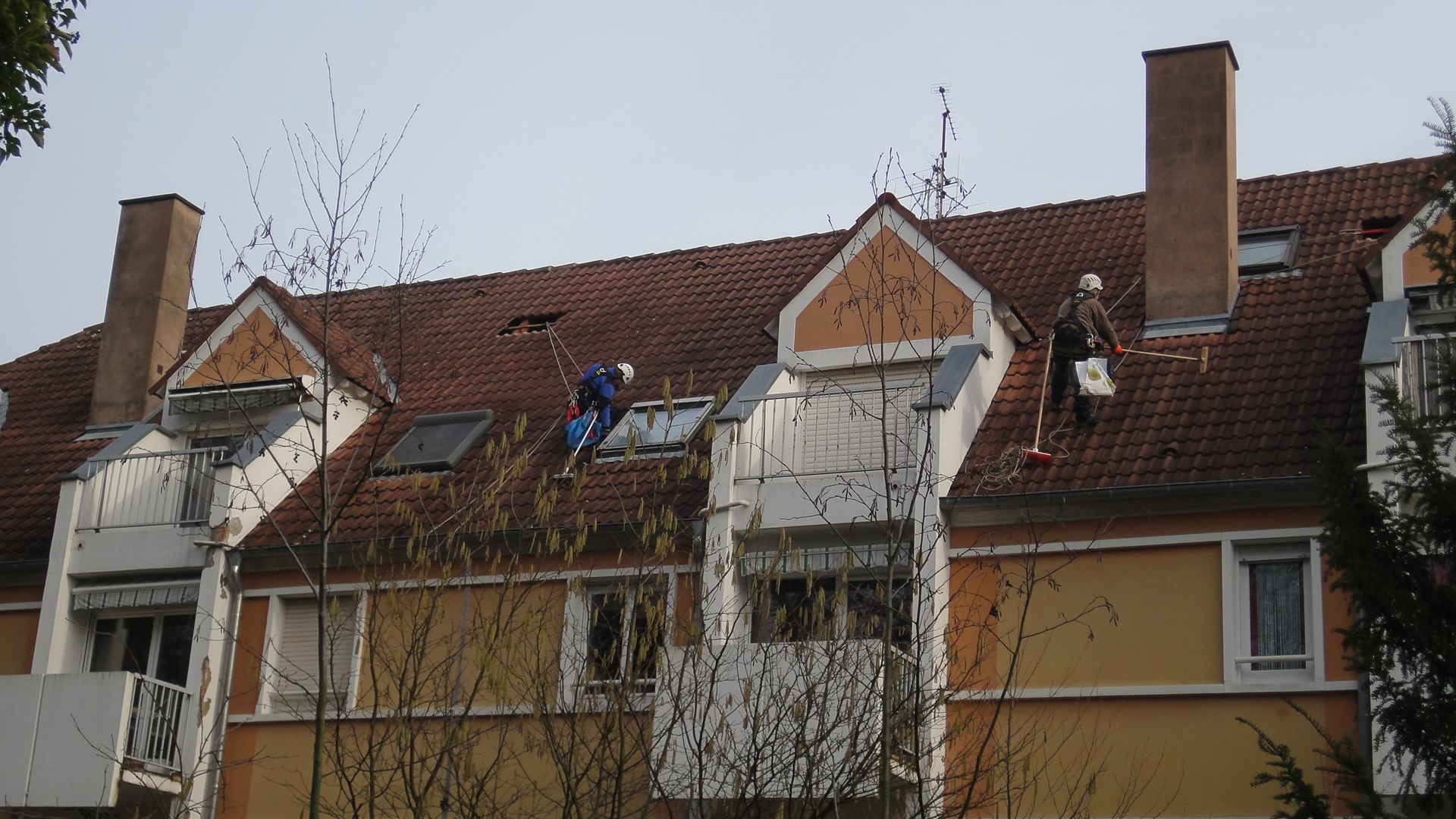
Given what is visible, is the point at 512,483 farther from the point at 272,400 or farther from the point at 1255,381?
the point at 1255,381

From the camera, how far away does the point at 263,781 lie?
18.8 m

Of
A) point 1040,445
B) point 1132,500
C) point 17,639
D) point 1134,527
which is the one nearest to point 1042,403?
point 1040,445

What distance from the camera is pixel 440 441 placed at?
2095 cm

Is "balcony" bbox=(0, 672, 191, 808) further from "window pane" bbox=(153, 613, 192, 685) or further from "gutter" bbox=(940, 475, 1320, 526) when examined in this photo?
"gutter" bbox=(940, 475, 1320, 526)

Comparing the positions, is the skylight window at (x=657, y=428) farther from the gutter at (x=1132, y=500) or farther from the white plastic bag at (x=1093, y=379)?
the white plastic bag at (x=1093, y=379)

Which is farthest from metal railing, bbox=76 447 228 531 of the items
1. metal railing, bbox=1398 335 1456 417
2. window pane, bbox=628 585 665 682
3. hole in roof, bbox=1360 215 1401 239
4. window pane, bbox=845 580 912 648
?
hole in roof, bbox=1360 215 1401 239

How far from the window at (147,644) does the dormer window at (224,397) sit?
2.49 meters

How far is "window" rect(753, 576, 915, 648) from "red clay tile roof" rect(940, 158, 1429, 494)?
5.60 ft

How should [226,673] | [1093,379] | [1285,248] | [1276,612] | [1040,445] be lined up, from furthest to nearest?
[1285,248] → [226,673] → [1093,379] → [1040,445] → [1276,612]

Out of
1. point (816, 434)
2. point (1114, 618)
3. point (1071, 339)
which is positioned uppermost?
point (1071, 339)

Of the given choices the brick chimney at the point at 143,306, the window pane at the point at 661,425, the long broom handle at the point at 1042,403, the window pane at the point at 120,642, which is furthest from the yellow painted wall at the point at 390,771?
the brick chimney at the point at 143,306

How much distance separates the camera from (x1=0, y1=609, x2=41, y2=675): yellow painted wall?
67.9 feet

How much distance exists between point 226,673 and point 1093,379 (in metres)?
8.92

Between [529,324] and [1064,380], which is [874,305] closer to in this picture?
[1064,380]
